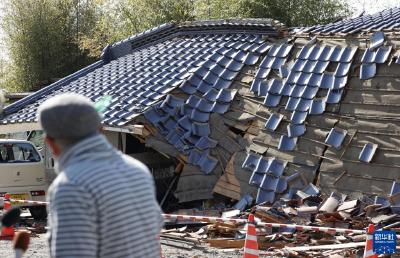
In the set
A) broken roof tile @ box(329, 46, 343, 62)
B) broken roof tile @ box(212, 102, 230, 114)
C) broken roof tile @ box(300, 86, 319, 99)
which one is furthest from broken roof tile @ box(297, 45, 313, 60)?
broken roof tile @ box(212, 102, 230, 114)

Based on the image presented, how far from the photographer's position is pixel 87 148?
3.70 meters

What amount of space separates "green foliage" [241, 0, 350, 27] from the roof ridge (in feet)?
33.0

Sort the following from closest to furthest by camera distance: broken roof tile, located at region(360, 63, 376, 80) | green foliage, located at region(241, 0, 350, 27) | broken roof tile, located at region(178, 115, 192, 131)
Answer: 1. broken roof tile, located at region(360, 63, 376, 80)
2. broken roof tile, located at region(178, 115, 192, 131)
3. green foliage, located at region(241, 0, 350, 27)

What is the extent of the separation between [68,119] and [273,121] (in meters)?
11.8

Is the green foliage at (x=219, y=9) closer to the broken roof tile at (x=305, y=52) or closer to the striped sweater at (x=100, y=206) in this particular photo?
the broken roof tile at (x=305, y=52)

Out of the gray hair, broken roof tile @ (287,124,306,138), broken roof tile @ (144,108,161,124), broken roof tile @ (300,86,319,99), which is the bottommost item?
broken roof tile @ (144,108,161,124)

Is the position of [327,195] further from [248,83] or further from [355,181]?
[248,83]

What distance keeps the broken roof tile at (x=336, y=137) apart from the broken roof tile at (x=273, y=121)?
123 cm

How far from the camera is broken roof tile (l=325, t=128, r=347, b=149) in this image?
14102 millimetres

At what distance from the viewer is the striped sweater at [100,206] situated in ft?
11.5

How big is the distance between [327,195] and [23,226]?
6.27m

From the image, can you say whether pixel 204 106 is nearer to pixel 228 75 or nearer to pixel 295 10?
pixel 228 75

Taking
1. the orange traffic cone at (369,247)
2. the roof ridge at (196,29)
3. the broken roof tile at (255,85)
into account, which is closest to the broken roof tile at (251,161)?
the broken roof tile at (255,85)

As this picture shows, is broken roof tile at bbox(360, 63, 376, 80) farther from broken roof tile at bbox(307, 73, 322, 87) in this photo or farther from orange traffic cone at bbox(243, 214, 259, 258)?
orange traffic cone at bbox(243, 214, 259, 258)
